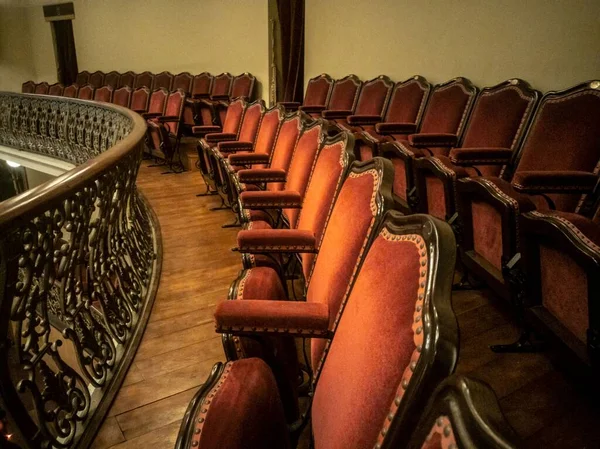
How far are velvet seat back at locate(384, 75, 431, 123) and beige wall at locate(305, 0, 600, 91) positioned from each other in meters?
0.16

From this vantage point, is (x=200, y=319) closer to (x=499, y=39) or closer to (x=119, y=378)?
(x=119, y=378)

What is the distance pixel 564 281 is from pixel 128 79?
6.20 meters

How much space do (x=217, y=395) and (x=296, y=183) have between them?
39.9 inches

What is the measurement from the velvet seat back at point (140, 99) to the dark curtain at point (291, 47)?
5.26 feet

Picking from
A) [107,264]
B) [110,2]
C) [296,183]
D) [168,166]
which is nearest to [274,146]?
[296,183]

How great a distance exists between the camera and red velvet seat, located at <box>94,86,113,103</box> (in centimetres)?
532

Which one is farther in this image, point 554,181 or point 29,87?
point 29,87

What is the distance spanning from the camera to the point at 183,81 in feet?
17.5

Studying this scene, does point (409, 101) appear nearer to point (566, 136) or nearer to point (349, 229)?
point (566, 136)

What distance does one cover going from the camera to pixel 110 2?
6516 millimetres

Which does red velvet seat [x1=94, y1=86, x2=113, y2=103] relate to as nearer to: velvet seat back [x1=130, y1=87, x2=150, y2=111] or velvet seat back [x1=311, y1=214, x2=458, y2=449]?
velvet seat back [x1=130, y1=87, x2=150, y2=111]

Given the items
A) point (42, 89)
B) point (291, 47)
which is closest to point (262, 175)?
point (291, 47)

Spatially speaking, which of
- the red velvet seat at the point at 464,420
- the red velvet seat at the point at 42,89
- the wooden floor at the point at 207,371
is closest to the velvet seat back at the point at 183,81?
the red velvet seat at the point at 42,89

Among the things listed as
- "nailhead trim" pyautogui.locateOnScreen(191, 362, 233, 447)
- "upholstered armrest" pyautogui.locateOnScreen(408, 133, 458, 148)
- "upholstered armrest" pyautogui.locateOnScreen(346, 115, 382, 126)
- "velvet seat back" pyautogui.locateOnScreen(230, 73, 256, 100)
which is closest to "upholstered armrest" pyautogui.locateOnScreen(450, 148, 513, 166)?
"upholstered armrest" pyautogui.locateOnScreen(408, 133, 458, 148)
